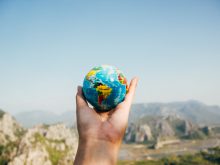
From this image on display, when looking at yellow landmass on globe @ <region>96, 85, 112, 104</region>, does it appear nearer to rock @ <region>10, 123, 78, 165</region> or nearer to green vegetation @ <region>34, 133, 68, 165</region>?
rock @ <region>10, 123, 78, 165</region>

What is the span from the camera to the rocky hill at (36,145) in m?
82.5

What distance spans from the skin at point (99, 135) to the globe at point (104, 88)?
1.36 metres

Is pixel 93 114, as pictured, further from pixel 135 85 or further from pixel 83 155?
pixel 135 85

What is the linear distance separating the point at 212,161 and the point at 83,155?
110 metres

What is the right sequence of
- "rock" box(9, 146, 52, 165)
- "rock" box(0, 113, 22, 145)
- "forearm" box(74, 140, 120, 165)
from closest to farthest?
"forearm" box(74, 140, 120, 165) < "rock" box(9, 146, 52, 165) < "rock" box(0, 113, 22, 145)

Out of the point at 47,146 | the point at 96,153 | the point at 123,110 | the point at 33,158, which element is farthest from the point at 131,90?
the point at 47,146

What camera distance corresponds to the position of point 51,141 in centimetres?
10412

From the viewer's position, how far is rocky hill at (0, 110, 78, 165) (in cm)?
8250

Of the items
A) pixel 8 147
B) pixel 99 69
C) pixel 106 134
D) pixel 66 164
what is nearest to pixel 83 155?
pixel 106 134

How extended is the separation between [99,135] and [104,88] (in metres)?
2.41

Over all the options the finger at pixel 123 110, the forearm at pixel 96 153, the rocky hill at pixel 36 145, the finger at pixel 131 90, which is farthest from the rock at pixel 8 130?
the forearm at pixel 96 153

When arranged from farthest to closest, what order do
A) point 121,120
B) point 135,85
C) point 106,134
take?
point 135,85 → point 121,120 → point 106,134

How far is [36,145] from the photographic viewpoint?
90812 mm

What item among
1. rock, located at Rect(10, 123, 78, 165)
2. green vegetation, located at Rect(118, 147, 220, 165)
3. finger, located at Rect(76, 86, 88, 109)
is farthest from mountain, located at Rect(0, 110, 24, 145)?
finger, located at Rect(76, 86, 88, 109)
